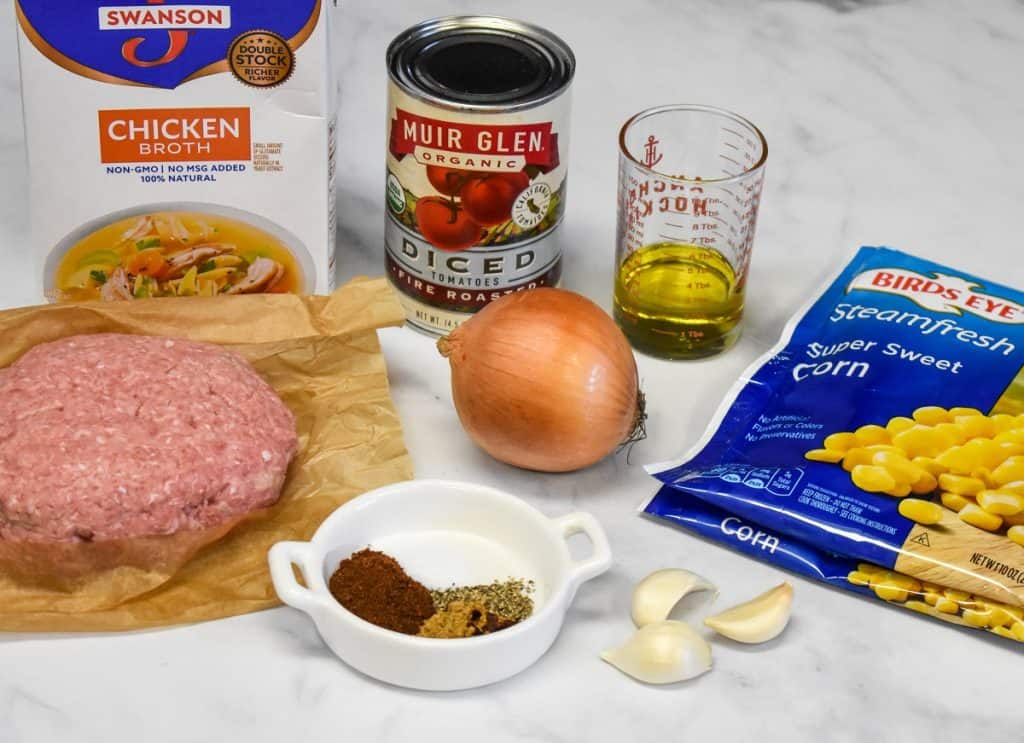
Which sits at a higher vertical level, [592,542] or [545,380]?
[545,380]

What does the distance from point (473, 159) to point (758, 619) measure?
64 cm

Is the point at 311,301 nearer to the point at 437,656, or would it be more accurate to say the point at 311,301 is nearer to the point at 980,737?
the point at 437,656

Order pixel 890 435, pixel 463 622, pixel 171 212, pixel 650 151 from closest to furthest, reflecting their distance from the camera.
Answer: pixel 463 622 < pixel 890 435 < pixel 171 212 < pixel 650 151

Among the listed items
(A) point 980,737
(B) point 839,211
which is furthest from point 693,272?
(A) point 980,737

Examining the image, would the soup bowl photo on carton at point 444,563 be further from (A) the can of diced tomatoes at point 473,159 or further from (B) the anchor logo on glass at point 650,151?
(B) the anchor logo on glass at point 650,151

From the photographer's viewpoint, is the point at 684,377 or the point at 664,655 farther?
the point at 684,377

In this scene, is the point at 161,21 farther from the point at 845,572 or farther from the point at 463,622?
the point at 845,572

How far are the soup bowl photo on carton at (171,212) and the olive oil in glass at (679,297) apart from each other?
16.1 inches

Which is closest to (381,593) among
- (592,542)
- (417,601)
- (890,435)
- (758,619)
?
(417,601)

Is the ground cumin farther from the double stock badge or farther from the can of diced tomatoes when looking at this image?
the double stock badge

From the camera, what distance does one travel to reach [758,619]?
5.70 ft

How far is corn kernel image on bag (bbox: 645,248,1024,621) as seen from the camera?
180 cm

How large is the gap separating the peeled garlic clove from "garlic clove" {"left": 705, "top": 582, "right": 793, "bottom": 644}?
0.12 ft

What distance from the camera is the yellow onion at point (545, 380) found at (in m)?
1.86
